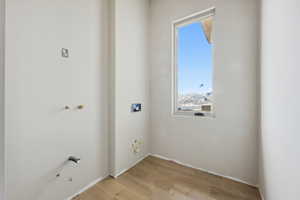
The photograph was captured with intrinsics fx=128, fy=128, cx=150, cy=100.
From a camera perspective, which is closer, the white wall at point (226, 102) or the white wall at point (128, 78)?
the white wall at point (226, 102)

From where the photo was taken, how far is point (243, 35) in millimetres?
1566

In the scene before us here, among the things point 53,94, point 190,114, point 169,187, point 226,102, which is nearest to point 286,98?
point 226,102

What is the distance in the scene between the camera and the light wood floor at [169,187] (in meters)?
1.43

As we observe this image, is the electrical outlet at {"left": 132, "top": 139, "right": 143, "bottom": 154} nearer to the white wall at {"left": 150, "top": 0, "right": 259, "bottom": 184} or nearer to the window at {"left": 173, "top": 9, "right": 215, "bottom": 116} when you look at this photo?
the white wall at {"left": 150, "top": 0, "right": 259, "bottom": 184}

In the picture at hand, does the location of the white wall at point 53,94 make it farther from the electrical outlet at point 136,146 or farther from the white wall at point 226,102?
the white wall at point 226,102

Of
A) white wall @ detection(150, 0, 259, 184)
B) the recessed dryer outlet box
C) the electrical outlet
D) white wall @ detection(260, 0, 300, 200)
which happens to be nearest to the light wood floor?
white wall @ detection(150, 0, 259, 184)

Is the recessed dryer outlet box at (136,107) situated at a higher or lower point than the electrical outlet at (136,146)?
higher

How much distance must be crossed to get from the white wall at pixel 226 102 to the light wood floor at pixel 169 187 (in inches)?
6.5

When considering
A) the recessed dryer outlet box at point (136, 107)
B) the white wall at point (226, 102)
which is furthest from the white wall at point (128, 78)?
the white wall at point (226, 102)

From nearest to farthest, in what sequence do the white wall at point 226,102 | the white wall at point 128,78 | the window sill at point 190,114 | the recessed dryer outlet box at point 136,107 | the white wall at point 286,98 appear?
Answer: the white wall at point 286,98, the white wall at point 226,102, the white wall at point 128,78, the window sill at point 190,114, the recessed dryer outlet box at point 136,107

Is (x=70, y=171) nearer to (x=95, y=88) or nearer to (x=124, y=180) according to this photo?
(x=124, y=180)

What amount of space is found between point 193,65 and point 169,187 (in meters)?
1.76

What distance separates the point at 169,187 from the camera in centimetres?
158

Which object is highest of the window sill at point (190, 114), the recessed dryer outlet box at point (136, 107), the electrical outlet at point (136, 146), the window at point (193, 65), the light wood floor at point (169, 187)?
the window at point (193, 65)
